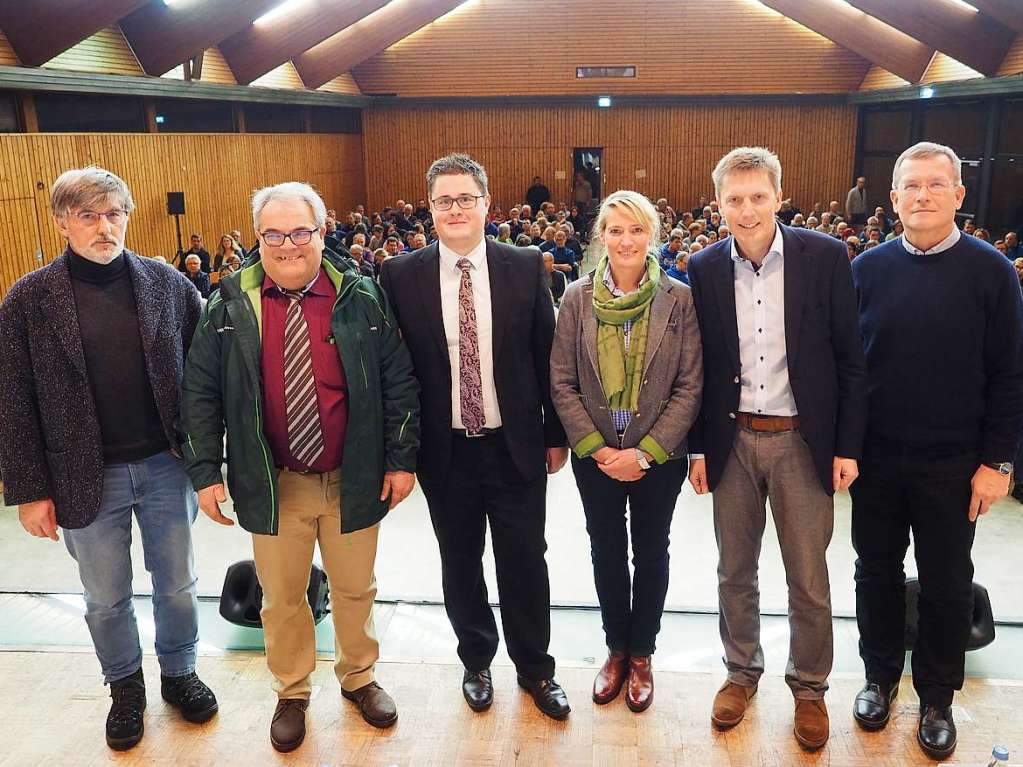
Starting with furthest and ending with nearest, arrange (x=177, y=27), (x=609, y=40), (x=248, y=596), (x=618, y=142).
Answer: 1. (x=618, y=142)
2. (x=609, y=40)
3. (x=177, y=27)
4. (x=248, y=596)

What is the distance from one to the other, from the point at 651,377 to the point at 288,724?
1621 millimetres

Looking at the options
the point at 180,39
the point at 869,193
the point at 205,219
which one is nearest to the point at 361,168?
the point at 205,219

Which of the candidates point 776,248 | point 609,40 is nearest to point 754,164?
point 776,248

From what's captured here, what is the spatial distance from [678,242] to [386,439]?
927cm

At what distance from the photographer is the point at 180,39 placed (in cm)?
1327

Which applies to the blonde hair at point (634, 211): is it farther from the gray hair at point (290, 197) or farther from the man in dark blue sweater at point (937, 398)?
the gray hair at point (290, 197)

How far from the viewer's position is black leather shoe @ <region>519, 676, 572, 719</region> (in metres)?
2.88

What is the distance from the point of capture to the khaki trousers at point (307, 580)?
2756 mm

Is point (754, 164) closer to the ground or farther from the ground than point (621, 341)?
farther from the ground

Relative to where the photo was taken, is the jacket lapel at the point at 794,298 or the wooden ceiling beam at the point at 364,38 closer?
the jacket lapel at the point at 794,298

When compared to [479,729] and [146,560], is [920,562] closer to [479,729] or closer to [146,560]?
[479,729]

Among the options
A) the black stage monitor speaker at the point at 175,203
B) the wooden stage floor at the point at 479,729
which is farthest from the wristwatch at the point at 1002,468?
the black stage monitor speaker at the point at 175,203

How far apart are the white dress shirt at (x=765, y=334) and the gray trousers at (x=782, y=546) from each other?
0.11 meters

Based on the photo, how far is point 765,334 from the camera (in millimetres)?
2660
